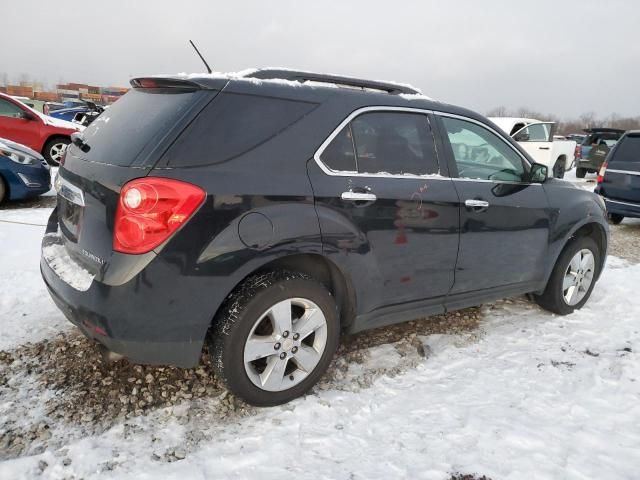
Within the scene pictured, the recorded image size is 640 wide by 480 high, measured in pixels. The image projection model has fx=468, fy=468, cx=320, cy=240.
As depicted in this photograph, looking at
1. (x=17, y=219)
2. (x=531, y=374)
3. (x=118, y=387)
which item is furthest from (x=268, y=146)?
(x=17, y=219)

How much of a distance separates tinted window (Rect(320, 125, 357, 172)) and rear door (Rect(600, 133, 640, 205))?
7095mm

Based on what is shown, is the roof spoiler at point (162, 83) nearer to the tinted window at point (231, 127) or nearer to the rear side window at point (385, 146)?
the tinted window at point (231, 127)

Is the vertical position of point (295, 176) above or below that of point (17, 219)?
above

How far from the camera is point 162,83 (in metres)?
2.52

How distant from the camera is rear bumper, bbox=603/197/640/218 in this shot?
7.71 metres

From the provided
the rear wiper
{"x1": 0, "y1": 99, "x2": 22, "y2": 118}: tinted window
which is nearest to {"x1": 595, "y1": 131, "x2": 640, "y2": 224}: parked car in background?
the rear wiper

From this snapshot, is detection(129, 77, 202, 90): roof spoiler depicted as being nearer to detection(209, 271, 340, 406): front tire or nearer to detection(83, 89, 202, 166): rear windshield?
detection(83, 89, 202, 166): rear windshield

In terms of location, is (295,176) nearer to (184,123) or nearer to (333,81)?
(184,123)

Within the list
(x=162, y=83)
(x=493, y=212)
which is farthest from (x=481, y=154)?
(x=162, y=83)

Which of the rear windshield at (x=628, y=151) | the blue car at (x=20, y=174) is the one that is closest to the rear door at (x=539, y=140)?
the rear windshield at (x=628, y=151)

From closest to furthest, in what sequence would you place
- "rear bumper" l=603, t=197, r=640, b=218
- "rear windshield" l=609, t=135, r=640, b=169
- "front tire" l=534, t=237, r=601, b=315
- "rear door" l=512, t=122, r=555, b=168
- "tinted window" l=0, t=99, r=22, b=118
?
"front tire" l=534, t=237, r=601, b=315 < "rear bumper" l=603, t=197, r=640, b=218 < "rear windshield" l=609, t=135, r=640, b=169 < "tinted window" l=0, t=99, r=22, b=118 < "rear door" l=512, t=122, r=555, b=168

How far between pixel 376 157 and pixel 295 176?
599 mm

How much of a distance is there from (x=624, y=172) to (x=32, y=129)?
10.6 metres

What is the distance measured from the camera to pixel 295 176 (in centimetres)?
240
